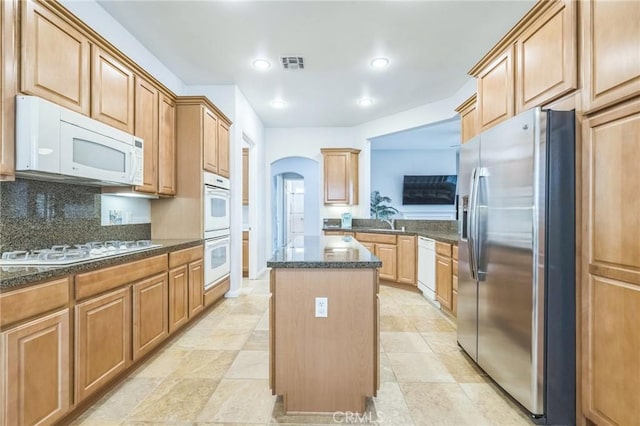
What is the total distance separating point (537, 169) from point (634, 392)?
3.66 ft

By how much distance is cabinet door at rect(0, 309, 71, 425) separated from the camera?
4.43ft

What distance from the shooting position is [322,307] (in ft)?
5.93

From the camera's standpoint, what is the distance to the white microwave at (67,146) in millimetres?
1709

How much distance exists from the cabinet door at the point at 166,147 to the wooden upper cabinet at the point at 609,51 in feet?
11.2

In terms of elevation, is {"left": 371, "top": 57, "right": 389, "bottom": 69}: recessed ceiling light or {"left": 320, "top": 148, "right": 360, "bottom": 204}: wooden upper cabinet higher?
{"left": 371, "top": 57, "right": 389, "bottom": 69}: recessed ceiling light

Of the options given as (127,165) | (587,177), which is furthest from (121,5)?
(587,177)

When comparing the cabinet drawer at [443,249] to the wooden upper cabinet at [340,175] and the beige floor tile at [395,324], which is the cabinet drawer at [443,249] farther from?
the wooden upper cabinet at [340,175]

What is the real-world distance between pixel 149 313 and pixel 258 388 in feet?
3.40

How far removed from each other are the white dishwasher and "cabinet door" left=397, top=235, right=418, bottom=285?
0.15m

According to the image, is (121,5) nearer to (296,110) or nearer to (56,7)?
(56,7)

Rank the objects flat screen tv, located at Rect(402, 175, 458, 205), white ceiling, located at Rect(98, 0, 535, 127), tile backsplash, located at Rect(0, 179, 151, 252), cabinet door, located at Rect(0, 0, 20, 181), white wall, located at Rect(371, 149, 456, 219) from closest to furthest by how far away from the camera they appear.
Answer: cabinet door, located at Rect(0, 0, 20, 181)
tile backsplash, located at Rect(0, 179, 151, 252)
white ceiling, located at Rect(98, 0, 535, 127)
flat screen tv, located at Rect(402, 175, 458, 205)
white wall, located at Rect(371, 149, 456, 219)

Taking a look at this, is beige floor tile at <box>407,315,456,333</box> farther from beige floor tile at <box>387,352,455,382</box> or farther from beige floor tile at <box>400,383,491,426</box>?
beige floor tile at <box>400,383,491,426</box>

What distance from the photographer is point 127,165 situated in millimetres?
2512

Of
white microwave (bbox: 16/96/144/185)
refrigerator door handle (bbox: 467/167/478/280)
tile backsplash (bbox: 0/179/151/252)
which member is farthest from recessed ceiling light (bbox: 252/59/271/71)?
refrigerator door handle (bbox: 467/167/478/280)
